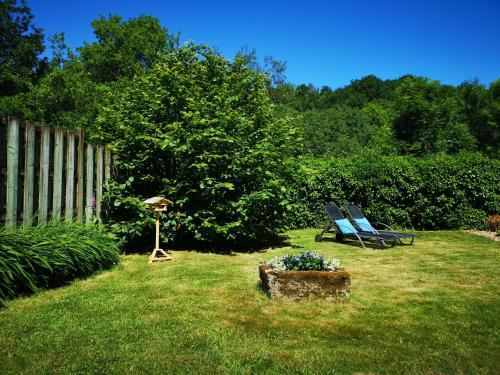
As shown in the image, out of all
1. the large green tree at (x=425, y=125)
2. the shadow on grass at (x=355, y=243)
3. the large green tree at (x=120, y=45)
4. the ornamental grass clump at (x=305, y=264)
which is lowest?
the shadow on grass at (x=355, y=243)

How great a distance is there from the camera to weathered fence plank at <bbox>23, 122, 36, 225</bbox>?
6230 millimetres

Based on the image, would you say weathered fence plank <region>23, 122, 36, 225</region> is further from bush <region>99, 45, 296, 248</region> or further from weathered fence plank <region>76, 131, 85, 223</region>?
bush <region>99, 45, 296, 248</region>

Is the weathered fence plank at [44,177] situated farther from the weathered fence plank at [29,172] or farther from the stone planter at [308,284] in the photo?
the stone planter at [308,284]

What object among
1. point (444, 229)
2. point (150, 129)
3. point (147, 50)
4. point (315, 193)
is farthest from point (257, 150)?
point (147, 50)

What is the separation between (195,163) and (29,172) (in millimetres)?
3229

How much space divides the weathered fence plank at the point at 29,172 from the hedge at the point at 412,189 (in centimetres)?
863

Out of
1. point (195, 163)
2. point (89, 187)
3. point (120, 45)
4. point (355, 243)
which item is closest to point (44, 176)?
point (89, 187)

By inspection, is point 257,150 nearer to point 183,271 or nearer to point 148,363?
point 183,271

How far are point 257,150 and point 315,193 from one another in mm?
5334

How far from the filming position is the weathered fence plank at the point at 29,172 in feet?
20.4

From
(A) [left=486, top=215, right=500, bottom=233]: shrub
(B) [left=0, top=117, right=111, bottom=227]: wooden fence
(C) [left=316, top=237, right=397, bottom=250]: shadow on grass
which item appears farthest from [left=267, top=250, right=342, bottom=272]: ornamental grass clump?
(A) [left=486, top=215, right=500, bottom=233]: shrub

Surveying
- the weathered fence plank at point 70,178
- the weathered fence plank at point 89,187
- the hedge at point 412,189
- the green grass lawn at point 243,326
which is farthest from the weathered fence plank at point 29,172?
the hedge at point 412,189

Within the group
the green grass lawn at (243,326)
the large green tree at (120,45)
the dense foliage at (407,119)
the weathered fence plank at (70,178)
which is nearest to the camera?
the green grass lawn at (243,326)

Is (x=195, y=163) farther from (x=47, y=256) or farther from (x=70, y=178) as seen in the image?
(x=47, y=256)
